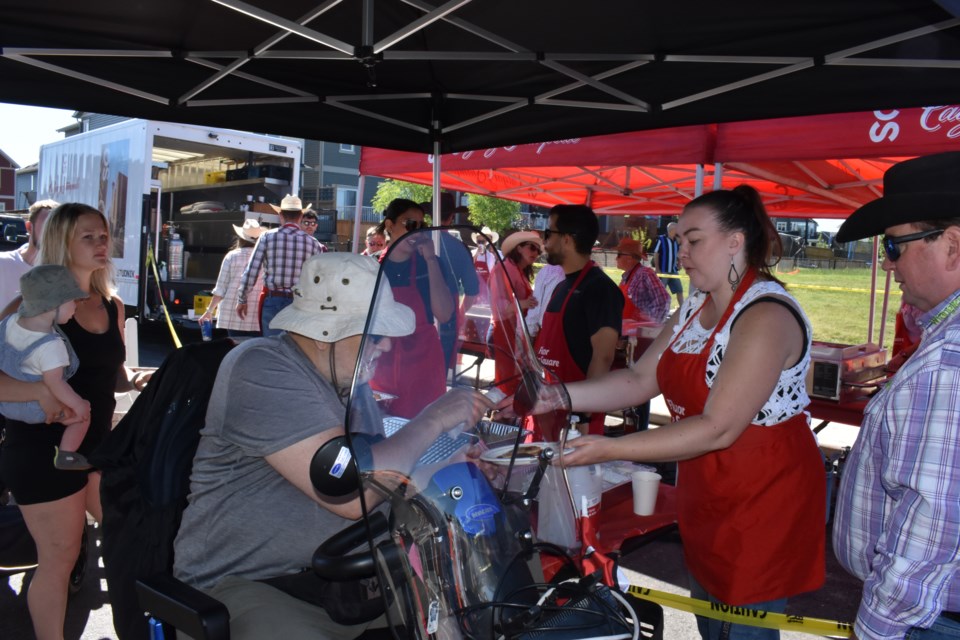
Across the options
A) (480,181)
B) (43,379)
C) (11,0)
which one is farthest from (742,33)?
(480,181)

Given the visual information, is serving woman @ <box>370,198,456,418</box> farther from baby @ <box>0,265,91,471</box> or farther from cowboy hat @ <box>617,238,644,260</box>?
cowboy hat @ <box>617,238,644,260</box>

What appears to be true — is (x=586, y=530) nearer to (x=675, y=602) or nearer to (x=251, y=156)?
(x=675, y=602)

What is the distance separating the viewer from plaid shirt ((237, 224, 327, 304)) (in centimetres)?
704

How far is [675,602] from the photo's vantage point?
2.26 meters

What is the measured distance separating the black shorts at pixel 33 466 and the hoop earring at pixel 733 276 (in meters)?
2.59

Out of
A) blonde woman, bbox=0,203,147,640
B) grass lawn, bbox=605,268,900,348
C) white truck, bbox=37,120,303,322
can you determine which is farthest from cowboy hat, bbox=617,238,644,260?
grass lawn, bbox=605,268,900,348

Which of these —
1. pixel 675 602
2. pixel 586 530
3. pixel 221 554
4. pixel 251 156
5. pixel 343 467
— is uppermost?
pixel 251 156

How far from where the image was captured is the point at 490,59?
11.6 feet

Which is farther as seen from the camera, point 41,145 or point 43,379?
point 41,145

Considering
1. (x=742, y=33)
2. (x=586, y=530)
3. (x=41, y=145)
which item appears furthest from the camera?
(x=41, y=145)

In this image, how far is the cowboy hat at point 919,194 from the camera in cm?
156

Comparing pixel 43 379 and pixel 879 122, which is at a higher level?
pixel 879 122

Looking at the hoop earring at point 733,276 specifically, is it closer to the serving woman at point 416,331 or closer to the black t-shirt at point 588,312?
the serving woman at point 416,331

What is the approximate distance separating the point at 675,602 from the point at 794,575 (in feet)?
1.19
